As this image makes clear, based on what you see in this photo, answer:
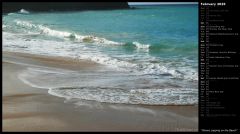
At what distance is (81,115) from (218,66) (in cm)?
137

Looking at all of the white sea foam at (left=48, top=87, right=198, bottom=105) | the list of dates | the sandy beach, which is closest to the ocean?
the white sea foam at (left=48, top=87, right=198, bottom=105)

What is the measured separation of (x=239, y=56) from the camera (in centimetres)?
387

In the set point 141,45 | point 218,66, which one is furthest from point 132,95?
point 141,45

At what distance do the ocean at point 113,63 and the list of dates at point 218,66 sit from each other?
0.48 meters

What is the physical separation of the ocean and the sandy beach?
171 millimetres

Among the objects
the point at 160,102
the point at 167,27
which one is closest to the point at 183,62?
the point at 160,102

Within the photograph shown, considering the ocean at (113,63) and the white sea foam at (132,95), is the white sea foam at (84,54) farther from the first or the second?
the white sea foam at (132,95)

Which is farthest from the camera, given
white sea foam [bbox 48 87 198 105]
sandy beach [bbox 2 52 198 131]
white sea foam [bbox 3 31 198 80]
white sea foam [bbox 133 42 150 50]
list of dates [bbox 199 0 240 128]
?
white sea foam [bbox 133 42 150 50]

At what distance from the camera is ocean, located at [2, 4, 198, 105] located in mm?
4926

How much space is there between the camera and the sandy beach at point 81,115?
410cm

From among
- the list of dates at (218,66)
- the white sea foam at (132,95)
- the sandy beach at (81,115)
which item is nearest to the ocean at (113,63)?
the white sea foam at (132,95)

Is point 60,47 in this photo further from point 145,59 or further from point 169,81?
point 169,81

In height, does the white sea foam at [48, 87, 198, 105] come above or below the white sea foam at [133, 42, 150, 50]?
below

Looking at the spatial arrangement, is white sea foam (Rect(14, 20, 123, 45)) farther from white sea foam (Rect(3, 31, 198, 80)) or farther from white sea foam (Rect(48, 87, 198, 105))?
white sea foam (Rect(48, 87, 198, 105))
